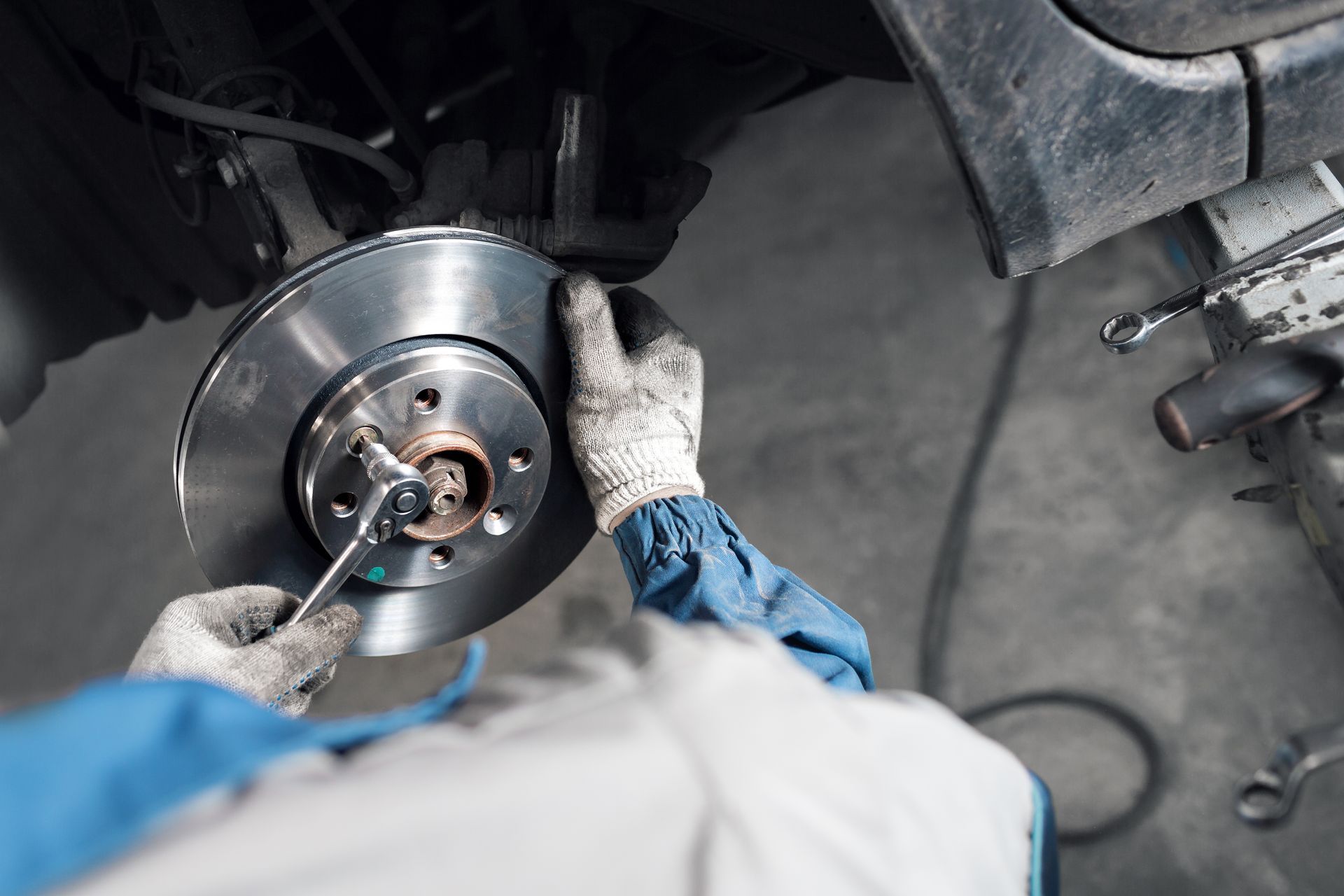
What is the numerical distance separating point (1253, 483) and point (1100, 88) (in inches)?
44.7

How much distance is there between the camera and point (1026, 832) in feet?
1.63

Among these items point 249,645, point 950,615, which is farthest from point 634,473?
point 950,615

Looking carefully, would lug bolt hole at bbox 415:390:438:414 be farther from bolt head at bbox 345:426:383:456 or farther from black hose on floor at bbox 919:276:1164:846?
black hose on floor at bbox 919:276:1164:846

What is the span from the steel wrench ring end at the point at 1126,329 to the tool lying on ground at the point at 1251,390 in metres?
0.15

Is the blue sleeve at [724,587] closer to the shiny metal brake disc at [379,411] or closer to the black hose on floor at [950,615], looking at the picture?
the shiny metal brake disc at [379,411]

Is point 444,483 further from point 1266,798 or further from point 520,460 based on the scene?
point 1266,798

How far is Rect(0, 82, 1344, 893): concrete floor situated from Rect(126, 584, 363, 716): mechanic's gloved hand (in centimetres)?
71

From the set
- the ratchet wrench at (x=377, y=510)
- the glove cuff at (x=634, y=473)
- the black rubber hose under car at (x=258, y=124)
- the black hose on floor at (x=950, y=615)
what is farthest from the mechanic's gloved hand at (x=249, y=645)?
the black hose on floor at (x=950, y=615)

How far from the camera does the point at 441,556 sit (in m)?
0.89

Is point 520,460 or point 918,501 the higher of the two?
point 520,460

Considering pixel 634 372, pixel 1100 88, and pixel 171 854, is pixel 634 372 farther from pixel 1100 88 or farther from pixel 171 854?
pixel 171 854

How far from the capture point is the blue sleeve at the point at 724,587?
710 millimetres

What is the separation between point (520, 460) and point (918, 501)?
838 millimetres

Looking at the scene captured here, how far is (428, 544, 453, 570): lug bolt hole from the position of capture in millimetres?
881
